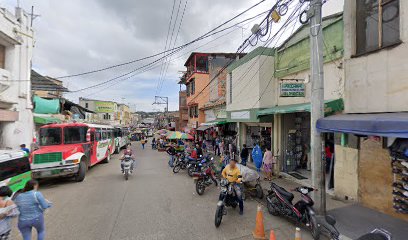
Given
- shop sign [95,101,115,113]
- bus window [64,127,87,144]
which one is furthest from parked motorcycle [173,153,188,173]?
shop sign [95,101,115,113]

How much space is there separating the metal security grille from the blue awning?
414 inches

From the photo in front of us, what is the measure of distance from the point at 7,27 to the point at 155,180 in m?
11.8

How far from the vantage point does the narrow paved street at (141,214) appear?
5.08 metres

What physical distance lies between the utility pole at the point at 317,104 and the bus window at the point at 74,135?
11175 mm

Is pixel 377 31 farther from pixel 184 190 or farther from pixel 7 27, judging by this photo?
pixel 7 27

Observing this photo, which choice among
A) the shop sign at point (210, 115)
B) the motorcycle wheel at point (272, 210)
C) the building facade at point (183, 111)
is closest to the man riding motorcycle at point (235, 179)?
the motorcycle wheel at point (272, 210)

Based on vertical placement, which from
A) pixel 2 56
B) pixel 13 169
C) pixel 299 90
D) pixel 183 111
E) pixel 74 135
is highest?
pixel 2 56

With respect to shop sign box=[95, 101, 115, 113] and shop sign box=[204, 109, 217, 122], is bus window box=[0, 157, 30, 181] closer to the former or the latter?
shop sign box=[204, 109, 217, 122]

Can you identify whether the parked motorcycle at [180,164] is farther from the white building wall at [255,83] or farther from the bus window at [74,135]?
the bus window at [74,135]

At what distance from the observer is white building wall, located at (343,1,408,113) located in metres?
5.30

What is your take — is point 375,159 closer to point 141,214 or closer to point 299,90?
point 299,90

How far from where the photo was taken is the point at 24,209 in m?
4.00

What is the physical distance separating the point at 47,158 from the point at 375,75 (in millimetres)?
12750

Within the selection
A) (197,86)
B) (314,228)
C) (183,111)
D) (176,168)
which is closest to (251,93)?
(176,168)
